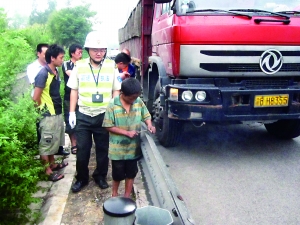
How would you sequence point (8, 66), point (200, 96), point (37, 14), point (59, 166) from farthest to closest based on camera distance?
point (37, 14) < point (59, 166) < point (200, 96) < point (8, 66)

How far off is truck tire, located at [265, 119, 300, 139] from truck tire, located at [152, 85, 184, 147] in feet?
5.83

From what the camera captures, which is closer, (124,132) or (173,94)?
(124,132)

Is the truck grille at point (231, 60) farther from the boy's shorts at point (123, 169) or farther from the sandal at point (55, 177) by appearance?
the sandal at point (55, 177)

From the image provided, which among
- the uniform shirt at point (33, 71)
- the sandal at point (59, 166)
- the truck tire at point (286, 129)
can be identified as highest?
the uniform shirt at point (33, 71)

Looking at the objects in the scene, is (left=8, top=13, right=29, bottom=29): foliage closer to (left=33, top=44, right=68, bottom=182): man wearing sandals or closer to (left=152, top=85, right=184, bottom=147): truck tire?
(left=33, top=44, right=68, bottom=182): man wearing sandals

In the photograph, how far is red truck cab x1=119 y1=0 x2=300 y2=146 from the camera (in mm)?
4094

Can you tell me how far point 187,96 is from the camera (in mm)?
4160

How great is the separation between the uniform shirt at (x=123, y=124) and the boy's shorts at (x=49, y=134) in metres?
0.95

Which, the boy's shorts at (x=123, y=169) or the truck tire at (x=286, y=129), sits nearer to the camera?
the boy's shorts at (x=123, y=169)

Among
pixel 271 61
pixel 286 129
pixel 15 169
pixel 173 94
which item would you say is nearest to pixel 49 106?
pixel 15 169

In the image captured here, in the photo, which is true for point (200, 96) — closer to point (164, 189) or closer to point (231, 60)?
point (231, 60)

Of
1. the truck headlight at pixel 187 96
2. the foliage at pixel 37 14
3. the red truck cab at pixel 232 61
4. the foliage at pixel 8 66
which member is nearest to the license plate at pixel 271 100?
the red truck cab at pixel 232 61

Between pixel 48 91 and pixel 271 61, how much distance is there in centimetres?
280

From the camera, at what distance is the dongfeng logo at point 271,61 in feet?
13.8
